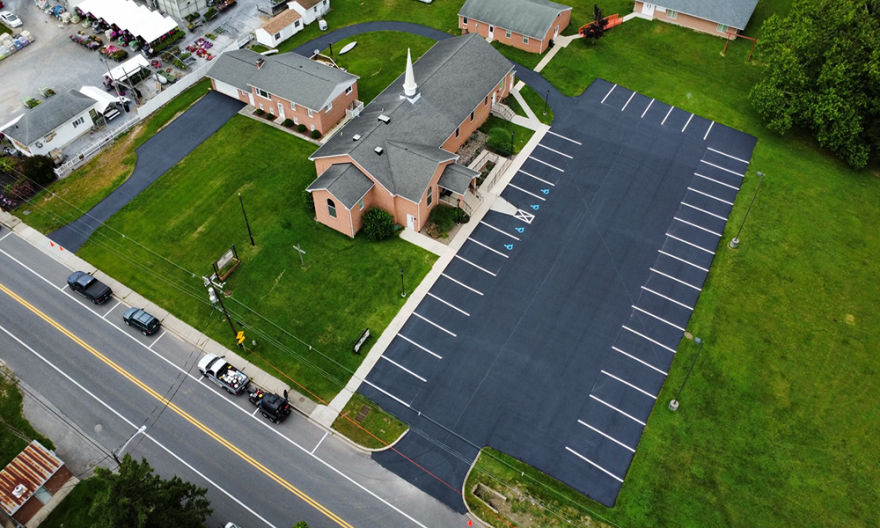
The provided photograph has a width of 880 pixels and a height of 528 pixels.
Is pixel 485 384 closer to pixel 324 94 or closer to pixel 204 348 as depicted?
pixel 204 348

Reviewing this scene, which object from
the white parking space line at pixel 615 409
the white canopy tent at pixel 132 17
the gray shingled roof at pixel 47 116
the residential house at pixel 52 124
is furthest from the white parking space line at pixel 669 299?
the white canopy tent at pixel 132 17

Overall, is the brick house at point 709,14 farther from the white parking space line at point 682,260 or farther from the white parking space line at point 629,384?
the white parking space line at point 629,384

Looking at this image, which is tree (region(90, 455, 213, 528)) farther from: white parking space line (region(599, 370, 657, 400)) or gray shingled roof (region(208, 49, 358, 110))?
gray shingled roof (region(208, 49, 358, 110))

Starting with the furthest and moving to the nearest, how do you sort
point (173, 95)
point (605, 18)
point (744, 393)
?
point (605, 18), point (173, 95), point (744, 393)

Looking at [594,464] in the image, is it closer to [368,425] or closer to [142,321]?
[368,425]

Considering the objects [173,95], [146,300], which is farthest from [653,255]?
[173,95]
